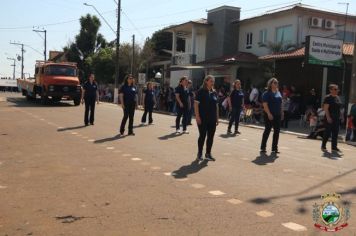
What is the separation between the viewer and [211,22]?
38.4 metres

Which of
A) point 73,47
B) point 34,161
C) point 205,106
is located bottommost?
point 34,161

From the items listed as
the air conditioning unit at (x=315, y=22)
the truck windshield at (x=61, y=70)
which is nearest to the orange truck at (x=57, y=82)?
the truck windshield at (x=61, y=70)

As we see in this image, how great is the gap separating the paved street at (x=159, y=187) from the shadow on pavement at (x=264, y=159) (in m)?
0.05

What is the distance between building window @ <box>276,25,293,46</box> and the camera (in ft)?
99.7

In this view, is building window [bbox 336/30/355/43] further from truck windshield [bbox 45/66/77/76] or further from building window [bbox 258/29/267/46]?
Result: truck windshield [bbox 45/66/77/76]

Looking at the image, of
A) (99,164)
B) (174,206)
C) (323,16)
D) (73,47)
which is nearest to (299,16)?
(323,16)

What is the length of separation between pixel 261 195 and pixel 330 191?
1181 millimetres

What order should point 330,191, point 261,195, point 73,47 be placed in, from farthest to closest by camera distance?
point 73,47
point 330,191
point 261,195

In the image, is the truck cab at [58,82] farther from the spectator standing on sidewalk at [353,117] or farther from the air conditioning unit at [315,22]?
the spectator standing on sidewalk at [353,117]

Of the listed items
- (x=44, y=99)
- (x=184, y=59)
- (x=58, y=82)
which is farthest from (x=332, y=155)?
(x=184, y=59)

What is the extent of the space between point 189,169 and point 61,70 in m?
22.7

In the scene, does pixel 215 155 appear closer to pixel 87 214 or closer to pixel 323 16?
pixel 87 214

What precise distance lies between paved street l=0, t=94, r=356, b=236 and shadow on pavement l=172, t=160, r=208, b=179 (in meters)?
0.02

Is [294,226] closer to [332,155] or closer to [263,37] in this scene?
[332,155]
